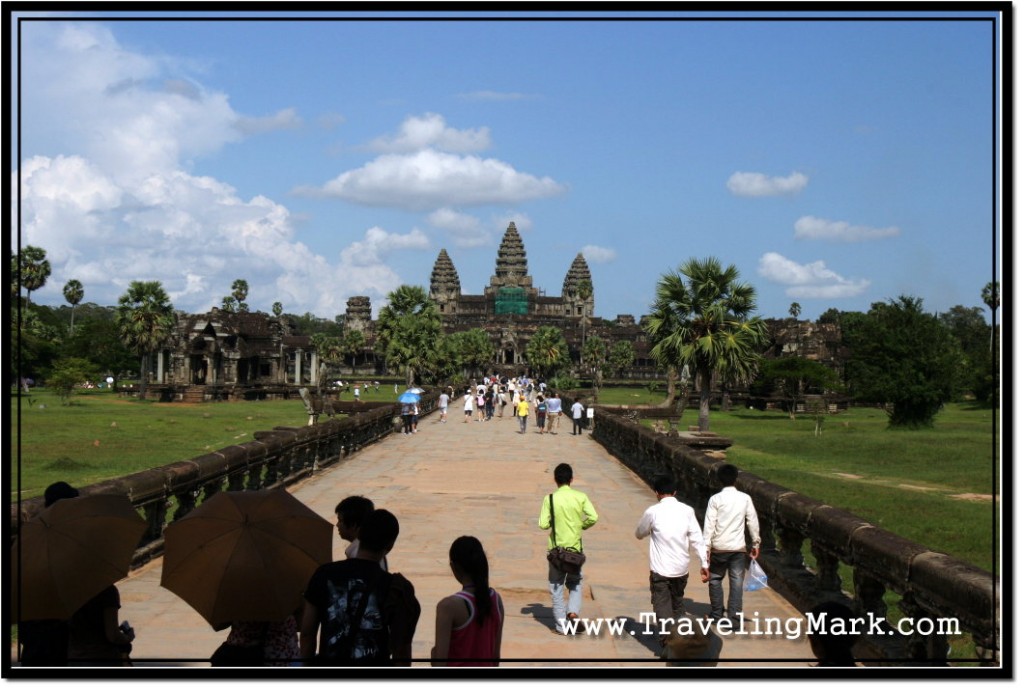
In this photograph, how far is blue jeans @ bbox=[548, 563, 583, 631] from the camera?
850cm

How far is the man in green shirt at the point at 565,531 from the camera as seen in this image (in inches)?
336

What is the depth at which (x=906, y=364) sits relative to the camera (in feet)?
156

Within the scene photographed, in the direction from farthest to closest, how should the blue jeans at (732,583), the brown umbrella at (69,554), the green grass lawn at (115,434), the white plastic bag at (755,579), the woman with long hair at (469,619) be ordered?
the green grass lawn at (115,434) → the blue jeans at (732,583) → the white plastic bag at (755,579) → the brown umbrella at (69,554) → the woman with long hair at (469,619)

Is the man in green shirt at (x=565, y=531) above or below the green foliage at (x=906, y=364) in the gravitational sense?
below

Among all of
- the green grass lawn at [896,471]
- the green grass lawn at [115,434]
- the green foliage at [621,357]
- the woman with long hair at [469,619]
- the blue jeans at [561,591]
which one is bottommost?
the green grass lawn at [115,434]

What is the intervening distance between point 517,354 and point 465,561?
162 meters

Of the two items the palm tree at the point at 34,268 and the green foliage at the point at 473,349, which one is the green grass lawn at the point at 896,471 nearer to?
the palm tree at the point at 34,268

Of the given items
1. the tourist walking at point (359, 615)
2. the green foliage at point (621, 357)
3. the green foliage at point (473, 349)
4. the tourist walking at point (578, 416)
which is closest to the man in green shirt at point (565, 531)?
the tourist walking at point (359, 615)

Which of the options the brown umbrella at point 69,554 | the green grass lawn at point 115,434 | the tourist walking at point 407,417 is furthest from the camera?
the tourist walking at point 407,417

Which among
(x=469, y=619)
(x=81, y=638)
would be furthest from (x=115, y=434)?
(x=469, y=619)

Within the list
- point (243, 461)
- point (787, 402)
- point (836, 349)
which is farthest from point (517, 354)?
point (243, 461)

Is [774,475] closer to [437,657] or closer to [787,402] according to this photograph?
[437,657]

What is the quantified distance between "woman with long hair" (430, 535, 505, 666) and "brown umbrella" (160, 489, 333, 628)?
0.78 m

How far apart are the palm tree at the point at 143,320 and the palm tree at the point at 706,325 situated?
162 feet
